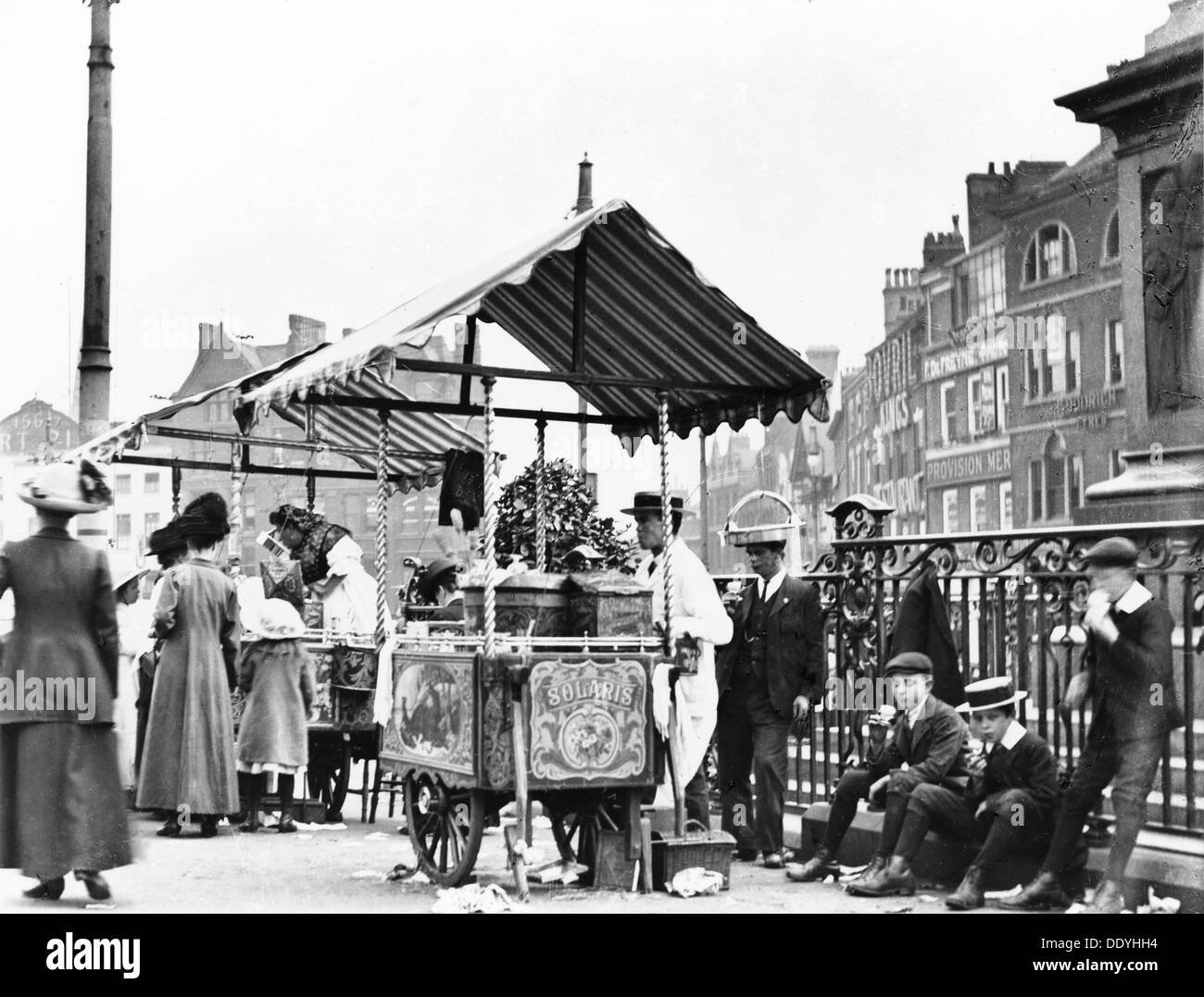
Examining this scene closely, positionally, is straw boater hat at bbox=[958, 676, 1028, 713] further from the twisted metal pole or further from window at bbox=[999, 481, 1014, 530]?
window at bbox=[999, 481, 1014, 530]

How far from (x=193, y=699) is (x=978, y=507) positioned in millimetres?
43086

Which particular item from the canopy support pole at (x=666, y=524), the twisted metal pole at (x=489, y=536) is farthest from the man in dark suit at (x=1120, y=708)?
the twisted metal pole at (x=489, y=536)

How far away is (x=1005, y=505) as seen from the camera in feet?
159

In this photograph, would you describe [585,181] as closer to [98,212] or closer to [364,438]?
[364,438]

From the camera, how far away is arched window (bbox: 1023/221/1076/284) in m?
44.5

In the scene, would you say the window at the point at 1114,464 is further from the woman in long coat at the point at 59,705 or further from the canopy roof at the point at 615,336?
the woman in long coat at the point at 59,705

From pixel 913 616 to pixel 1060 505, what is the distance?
121 feet

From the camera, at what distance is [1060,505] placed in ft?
146

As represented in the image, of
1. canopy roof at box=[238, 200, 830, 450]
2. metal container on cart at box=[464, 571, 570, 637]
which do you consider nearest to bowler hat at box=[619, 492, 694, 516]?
canopy roof at box=[238, 200, 830, 450]

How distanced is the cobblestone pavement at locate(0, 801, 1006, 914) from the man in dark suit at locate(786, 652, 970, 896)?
0.16 metres

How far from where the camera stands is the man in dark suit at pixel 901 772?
831 centimetres

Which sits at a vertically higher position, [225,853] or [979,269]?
[979,269]
